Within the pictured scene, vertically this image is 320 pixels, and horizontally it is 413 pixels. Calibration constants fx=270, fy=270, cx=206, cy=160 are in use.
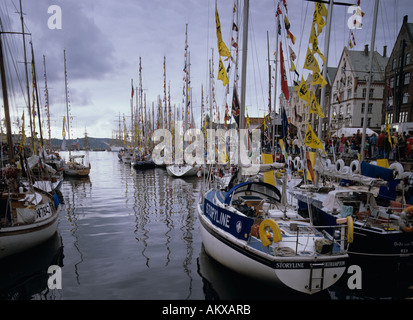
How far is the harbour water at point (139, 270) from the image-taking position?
8148 mm

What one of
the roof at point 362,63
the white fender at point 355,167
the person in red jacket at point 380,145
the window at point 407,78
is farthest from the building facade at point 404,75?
the white fender at point 355,167

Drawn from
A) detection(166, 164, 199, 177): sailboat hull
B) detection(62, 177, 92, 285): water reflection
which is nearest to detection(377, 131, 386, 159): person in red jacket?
detection(62, 177, 92, 285): water reflection

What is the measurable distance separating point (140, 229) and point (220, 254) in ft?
21.1

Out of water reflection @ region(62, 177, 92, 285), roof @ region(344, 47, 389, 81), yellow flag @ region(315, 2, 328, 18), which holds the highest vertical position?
roof @ region(344, 47, 389, 81)

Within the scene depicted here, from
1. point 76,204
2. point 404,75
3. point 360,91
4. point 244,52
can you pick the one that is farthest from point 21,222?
point 360,91

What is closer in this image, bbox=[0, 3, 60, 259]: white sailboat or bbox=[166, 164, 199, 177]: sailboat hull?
bbox=[0, 3, 60, 259]: white sailboat

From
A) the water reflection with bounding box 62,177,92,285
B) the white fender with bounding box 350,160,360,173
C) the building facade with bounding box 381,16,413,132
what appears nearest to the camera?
the water reflection with bounding box 62,177,92,285

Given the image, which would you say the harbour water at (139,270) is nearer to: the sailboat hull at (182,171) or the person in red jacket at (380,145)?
the person in red jacket at (380,145)

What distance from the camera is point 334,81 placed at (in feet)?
178

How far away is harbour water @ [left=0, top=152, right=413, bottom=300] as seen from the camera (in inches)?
321

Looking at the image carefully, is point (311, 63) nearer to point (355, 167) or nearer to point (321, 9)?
point (321, 9)

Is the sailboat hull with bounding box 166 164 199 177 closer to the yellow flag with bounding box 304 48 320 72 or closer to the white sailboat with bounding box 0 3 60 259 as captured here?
the white sailboat with bounding box 0 3 60 259

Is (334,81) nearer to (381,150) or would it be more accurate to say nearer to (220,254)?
(381,150)
